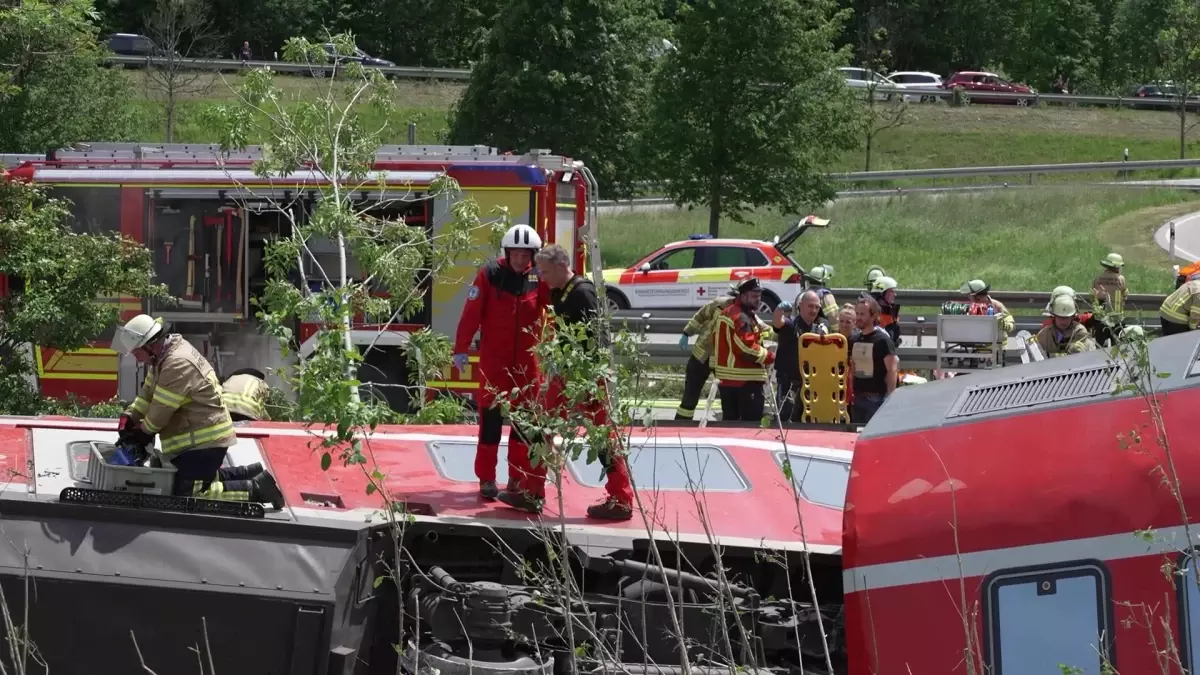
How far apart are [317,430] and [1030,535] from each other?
391 centimetres

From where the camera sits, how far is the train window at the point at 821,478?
20.3ft

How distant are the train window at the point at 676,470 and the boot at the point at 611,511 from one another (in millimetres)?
251

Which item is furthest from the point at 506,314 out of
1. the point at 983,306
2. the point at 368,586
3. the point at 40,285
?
the point at 983,306

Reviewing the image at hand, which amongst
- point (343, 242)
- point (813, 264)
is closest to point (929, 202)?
point (813, 264)

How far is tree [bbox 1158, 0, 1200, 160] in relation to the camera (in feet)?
150

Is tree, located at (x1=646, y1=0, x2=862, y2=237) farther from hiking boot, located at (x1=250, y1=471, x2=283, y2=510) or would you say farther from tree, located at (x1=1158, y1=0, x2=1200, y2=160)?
hiking boot, located at (x1=250, y1=471, x2=283, y2=510)

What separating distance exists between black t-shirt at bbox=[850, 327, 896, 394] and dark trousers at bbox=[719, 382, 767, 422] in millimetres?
739

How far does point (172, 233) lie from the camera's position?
575 inches

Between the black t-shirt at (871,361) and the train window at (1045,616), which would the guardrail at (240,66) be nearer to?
the black t-shirt at (871,361)

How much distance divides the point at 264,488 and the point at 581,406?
1287 mm

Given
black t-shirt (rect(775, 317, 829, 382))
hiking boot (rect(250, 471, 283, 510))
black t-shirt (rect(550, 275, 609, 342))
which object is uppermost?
black t-shirt (rect(550, 275, 609, 342))

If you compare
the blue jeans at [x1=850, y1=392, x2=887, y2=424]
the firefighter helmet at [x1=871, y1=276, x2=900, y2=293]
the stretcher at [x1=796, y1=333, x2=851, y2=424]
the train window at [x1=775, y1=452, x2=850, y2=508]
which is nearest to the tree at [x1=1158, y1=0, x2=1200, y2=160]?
the firefighter helmet at [x1=871, y1=276, x2=900, y2=293]

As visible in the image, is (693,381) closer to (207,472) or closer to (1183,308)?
(1183,308)

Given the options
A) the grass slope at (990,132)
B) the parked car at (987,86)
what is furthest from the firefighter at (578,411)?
the parked car at (987,86)
